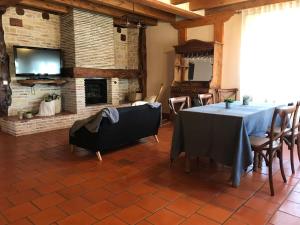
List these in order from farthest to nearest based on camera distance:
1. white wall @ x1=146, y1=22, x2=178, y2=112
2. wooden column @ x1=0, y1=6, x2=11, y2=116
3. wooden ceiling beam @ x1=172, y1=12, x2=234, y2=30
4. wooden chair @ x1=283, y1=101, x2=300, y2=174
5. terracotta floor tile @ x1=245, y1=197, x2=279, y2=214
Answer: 1. white wall @ x1=146, y1=22, x2=178, y2=112
2. wooden ceiling beam @ x1=172, y1=12, x2=234, y2=30
3. wooden column @ x1=0, y1=6, x2=11, y2=116
4. wooden chair @ x1=283, y1=101, x2=300, y2=174
5. terracotta floor tile @ x1=245, y1=197, x2=279, y2=214

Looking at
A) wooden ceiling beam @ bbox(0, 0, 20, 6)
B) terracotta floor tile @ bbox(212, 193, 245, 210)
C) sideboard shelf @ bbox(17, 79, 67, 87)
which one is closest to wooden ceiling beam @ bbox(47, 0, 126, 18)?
wooden ceiling beam @ bbox(0, 0, 20, 6)

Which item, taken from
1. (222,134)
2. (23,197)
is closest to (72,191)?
(23,197)

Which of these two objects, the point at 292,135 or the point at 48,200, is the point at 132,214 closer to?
the point at 48,200

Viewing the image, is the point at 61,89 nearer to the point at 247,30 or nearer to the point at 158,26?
the point at 158,26

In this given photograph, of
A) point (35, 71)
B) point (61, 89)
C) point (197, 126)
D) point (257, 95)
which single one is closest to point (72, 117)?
point (61, 89)

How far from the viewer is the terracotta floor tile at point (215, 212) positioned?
2080mm

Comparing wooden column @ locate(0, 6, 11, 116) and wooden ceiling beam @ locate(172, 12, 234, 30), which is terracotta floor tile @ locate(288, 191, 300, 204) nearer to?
wooden ceiling beam @ locate(172, 12, 234, 30)

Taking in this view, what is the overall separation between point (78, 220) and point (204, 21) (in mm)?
5286

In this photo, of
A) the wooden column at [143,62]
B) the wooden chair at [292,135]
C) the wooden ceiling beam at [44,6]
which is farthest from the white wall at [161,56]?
the wooden chair at [292,135]

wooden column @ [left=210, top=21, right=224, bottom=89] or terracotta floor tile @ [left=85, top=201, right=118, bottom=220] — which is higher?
wooden column @ [left=210, top=21, right=224, bottom=89]

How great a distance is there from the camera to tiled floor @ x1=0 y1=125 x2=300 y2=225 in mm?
Result: 2100

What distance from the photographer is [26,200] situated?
240cm

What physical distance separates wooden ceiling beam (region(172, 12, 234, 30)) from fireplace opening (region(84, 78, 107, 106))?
8.06ft

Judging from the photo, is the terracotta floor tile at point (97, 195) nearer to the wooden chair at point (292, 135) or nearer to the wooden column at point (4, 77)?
the wooden chair at point (292, 135)
